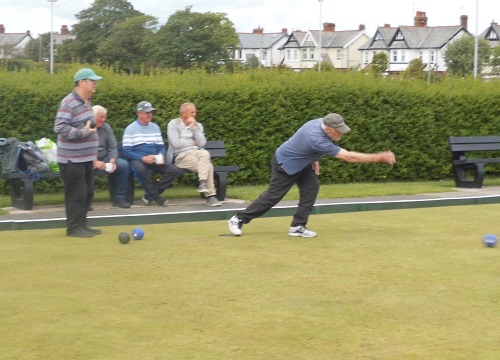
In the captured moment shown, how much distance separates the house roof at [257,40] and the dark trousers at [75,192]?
111 m

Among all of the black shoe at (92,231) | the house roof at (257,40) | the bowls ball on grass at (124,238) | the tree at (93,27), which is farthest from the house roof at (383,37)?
the bowls ball on grass at (124,238)

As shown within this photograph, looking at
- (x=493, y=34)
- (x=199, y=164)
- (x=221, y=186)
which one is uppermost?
(x=493, y=34)

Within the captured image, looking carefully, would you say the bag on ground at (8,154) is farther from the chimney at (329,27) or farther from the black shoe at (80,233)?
the chimney at (329,27)

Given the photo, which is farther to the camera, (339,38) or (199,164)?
(339,38)

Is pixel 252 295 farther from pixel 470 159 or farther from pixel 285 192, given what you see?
pixel 470 159

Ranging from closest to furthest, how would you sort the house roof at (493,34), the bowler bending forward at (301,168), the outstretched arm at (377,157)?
the outstretched arm at (377,157) < the bowler bending forward at (301,168) < the house roof at (493,34)

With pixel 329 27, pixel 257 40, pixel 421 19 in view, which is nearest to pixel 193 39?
pixel 421 19

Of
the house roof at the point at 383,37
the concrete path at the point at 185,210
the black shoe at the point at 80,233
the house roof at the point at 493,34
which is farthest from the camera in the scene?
the house roof at the point at 383,37

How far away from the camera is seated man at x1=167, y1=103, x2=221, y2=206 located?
11320 mm

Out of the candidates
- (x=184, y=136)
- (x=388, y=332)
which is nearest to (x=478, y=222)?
(x=184, y=136)

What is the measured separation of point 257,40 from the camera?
122 m

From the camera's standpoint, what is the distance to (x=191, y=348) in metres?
4.72

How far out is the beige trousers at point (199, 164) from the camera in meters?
11.3

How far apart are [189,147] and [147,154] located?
0.56 meters
